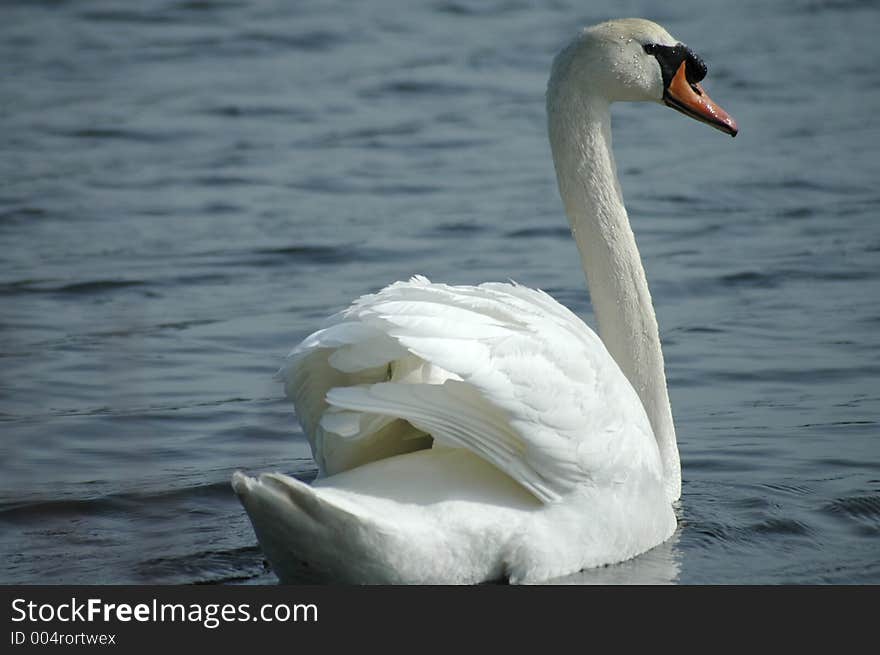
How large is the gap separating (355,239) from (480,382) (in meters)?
6.16

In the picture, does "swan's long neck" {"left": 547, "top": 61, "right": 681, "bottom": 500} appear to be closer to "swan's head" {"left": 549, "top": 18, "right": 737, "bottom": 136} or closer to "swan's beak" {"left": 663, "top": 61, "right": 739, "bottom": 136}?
"swan's head" {"left": 549, "top": 18, "right": 737, "bottom": 136}

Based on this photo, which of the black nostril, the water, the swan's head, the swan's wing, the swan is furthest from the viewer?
the black nostril

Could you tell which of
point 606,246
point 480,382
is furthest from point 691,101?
point 480,382

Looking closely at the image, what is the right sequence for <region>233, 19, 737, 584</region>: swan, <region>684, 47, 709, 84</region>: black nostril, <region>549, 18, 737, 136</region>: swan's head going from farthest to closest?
<region>684, 47, 709, 84</region>: black nostril < <region>549, 18, 737, 136</region>: swan's head < <region>233, 19, 737, 584</region>: swan

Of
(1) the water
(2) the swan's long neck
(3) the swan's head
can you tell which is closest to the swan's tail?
(1) the water

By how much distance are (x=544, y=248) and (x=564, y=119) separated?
14.1ft

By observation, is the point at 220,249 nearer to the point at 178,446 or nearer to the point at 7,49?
the point at 178,446

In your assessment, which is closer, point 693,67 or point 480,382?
point 480,382

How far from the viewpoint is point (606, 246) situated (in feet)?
21.6

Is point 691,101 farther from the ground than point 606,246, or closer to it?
farther from the ground

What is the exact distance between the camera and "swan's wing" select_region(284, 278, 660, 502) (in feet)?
16.5

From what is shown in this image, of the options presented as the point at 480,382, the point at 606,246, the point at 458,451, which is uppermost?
the point at 606,246

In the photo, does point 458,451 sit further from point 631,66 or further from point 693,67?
point 693,67

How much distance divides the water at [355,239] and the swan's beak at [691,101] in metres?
1.44
